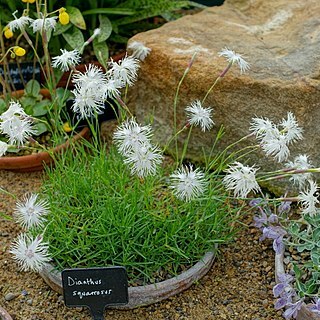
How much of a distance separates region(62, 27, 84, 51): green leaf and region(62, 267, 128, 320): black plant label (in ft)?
4.15

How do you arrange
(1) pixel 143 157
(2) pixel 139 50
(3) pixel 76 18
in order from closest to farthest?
(1) pixel 143 157 < (2) pixel 139 50 < (3) pixel 76 18

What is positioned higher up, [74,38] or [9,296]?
[74,38]

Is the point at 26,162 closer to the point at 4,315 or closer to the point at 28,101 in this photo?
the point at 28,101

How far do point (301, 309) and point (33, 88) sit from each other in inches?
53.9

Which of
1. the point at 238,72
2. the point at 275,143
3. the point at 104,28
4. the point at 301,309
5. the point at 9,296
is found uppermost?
the point at 275,143

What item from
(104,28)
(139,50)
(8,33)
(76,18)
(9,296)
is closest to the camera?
(9,296)

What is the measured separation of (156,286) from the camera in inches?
76.7

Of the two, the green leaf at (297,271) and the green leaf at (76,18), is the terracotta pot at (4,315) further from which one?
the green leaf at (76,18)

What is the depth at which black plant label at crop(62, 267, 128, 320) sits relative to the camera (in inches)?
71.0

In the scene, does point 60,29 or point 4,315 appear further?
point 60,29

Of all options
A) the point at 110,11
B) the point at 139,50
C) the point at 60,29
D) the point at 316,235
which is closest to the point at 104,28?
the point at 110,11

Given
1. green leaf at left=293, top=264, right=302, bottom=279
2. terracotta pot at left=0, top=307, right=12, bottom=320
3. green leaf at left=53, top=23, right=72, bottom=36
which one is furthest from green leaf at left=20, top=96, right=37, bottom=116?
green leaf at left=293, top=264, right=302, bottom=279

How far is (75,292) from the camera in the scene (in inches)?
72.0

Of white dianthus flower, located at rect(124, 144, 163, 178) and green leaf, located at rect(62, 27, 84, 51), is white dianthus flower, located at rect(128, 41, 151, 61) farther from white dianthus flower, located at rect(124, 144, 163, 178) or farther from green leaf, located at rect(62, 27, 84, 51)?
white dianthus flower, located at rect(124, 144, 163, 178)
